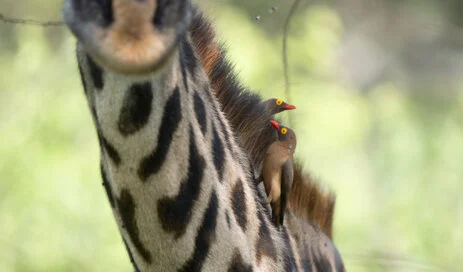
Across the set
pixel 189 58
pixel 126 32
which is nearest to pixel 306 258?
pixel 189 58

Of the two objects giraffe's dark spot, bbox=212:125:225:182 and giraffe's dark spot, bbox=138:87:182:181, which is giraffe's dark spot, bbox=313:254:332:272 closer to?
giraffe's dark spot, bbox=212:125:225:182

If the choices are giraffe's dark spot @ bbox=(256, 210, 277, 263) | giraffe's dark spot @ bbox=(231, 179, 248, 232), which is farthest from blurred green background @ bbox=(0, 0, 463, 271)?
giraffe's dark spot @ bbox=(231, 179, 248, 232)

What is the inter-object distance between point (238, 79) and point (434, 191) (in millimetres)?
3797

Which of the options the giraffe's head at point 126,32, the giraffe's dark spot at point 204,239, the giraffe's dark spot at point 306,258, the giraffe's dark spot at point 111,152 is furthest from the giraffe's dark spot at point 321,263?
the giraffe's head at point 126,32

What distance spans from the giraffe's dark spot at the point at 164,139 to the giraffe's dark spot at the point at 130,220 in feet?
0.15

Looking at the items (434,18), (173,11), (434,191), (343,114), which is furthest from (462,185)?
(173,11)

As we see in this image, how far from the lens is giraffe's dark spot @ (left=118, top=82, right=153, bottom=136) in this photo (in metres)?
1.34

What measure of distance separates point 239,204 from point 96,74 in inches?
16.6

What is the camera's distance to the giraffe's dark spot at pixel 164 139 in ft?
4.62

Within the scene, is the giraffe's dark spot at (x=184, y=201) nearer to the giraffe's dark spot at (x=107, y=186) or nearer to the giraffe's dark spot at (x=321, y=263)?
the giraffe's dark spot at (x=107, y=186)

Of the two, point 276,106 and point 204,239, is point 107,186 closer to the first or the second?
point 204,239

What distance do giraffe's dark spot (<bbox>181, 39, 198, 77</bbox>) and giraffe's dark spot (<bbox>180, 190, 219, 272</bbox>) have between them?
0.22 meters

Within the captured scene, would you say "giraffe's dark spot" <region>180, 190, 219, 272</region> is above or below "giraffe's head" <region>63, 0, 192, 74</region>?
below

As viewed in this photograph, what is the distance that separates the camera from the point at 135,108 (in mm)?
1353
